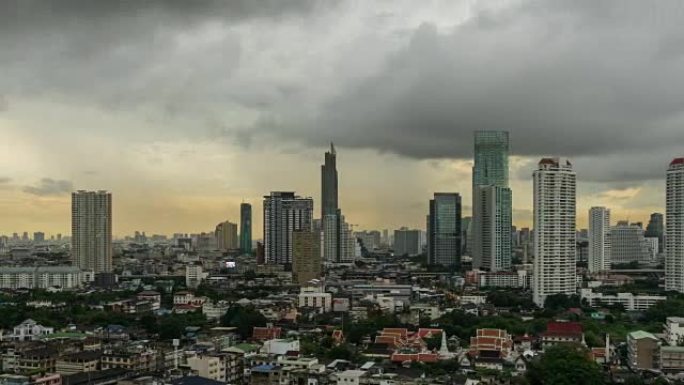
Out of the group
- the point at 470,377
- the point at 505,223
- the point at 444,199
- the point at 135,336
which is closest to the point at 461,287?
the point at 505,223

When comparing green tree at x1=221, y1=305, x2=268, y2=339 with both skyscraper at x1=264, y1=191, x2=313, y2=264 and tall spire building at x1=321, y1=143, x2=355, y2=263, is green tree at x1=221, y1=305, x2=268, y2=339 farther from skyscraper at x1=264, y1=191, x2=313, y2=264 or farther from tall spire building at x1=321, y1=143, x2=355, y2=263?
tall spire building at x1=321, y1=143, x2=355, y2=263

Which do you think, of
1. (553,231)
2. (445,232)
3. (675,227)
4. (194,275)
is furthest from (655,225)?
(194,275)

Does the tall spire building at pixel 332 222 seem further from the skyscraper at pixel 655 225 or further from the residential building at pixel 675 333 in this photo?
the residential building at pixel 675 333

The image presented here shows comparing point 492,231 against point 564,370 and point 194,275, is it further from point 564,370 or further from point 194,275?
point 564,370

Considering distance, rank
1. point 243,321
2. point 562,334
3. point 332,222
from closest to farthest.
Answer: point 562,334 → point 243,321 → point 332,222

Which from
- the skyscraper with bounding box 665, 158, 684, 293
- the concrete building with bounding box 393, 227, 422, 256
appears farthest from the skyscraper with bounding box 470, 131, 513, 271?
the concrete building with bounding box 393, 227, 422, 256

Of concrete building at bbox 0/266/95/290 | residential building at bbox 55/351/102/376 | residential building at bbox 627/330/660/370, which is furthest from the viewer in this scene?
concrete building at bbox 0/266/95/290

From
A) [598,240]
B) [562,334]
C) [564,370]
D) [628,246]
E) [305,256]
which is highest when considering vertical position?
[598,240]
